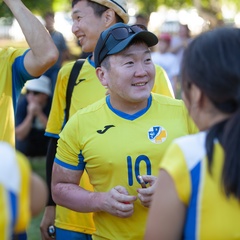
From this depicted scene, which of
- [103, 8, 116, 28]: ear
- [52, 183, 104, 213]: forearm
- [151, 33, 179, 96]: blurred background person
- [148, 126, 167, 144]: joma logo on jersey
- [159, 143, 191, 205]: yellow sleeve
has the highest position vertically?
[151, 33, 179, 96]: blurred background person

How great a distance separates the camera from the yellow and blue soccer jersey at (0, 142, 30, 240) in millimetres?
2482

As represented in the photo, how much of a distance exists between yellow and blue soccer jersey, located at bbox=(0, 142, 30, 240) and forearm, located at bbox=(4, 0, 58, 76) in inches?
72.7

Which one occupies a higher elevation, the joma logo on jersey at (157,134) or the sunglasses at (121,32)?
the sunglasses at (121,32)

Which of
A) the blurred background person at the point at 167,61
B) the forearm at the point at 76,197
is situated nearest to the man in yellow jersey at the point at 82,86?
the forearm at the point at 76,197

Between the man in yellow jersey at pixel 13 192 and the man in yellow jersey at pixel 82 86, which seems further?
the man in yellow jersey at pixel 82 86

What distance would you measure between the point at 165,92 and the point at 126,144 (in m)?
0.89

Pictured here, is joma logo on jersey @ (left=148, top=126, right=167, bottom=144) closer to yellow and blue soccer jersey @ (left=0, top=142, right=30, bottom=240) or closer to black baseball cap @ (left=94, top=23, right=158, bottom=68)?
black baseball cap @ (left=94, top=23, right=158, bottom=68)

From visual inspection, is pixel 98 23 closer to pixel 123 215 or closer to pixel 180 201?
pixel 123 215

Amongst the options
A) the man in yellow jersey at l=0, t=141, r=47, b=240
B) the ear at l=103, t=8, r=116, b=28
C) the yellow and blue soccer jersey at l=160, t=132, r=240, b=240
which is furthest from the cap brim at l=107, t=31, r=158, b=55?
the man in yellow jersey at l=0, t=141, r=47, b=240

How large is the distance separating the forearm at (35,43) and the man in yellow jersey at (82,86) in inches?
14.9

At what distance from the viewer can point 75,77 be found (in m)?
4.75

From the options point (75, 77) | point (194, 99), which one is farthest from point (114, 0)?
point (194, 99)

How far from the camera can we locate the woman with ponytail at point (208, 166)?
2592 millimetres

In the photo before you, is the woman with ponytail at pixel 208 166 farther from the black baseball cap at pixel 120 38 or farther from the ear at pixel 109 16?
the ear at pixel 109 16
